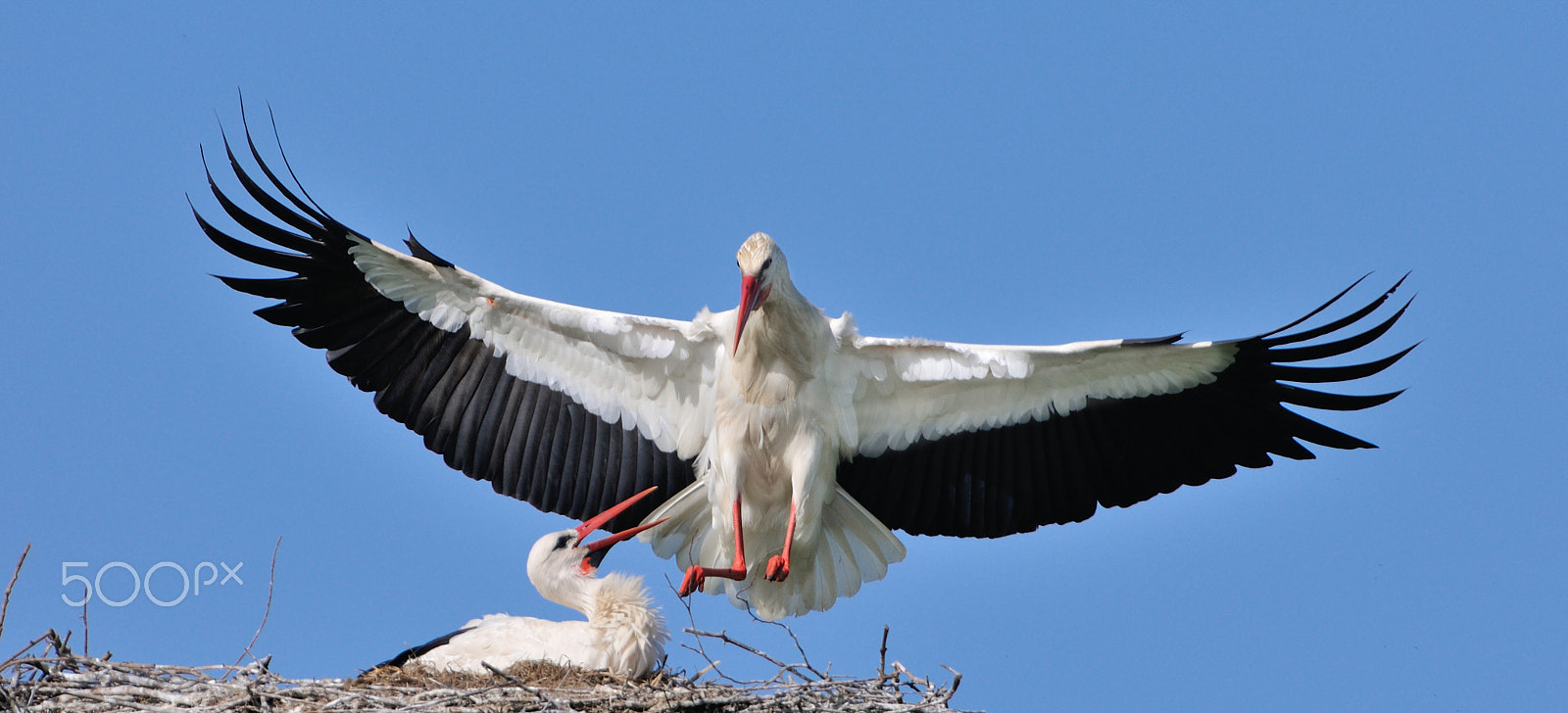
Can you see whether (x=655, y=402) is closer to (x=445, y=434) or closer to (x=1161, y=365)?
(x=445, y=434)

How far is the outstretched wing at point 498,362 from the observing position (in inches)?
251

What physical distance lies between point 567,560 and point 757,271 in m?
1.44

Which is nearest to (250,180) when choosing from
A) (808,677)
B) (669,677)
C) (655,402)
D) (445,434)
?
(445,434)

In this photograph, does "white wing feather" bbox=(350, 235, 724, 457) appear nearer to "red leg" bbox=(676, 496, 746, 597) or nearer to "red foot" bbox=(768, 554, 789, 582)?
"red leg" bbox=(676, 496, 746, 597)

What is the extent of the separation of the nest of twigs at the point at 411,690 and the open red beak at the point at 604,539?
0.93 meters

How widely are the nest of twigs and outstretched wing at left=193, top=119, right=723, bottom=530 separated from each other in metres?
1.49

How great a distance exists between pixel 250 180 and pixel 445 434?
1370mm

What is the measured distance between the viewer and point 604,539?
6.37m

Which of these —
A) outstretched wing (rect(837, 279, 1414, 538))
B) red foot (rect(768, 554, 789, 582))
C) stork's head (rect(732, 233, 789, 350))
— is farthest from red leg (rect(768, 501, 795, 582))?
stork's head (rect(732, 233, 789, 350))

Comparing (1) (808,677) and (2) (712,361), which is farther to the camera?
(2) (712,361)

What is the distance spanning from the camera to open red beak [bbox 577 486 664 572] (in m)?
6.29

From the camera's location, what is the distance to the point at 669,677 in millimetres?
5543

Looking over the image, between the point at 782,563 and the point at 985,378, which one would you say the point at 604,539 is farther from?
the point at 985,378

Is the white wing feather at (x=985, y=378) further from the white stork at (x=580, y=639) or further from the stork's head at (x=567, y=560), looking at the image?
the white stork at (x=580, y=639)
